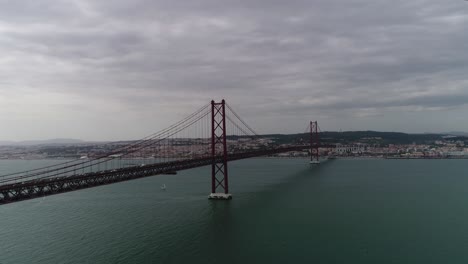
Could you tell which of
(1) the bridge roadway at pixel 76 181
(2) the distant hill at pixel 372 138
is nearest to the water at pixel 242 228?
(1) the bridge roadway at pixel 76 181

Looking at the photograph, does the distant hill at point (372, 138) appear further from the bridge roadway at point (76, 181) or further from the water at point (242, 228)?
the bridge roadway at point (76, 181)

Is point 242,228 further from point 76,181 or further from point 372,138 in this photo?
point 372,138

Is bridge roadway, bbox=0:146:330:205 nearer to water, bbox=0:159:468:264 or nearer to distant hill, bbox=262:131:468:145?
water, bbox=0:159:468:264

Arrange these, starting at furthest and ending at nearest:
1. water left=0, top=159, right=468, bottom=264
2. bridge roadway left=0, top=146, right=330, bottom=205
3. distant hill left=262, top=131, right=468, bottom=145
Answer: distant hill left=262, top=131, right=468, bottom=145 → water left=0, top=159, right=468, bottom=264 → bridge roadway left=0, top=146, right=330, bottom=205

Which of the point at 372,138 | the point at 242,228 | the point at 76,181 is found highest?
the point at 372,138

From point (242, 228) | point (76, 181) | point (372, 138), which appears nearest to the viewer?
point (76, 181)

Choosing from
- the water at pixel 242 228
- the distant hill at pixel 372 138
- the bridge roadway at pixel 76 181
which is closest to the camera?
the bridge roadway at pixel 76 181

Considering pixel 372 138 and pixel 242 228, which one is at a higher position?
pixel 372 138


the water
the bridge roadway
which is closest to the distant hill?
the water

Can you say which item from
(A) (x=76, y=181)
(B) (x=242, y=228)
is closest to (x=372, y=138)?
(B) (x=242, y=228)
